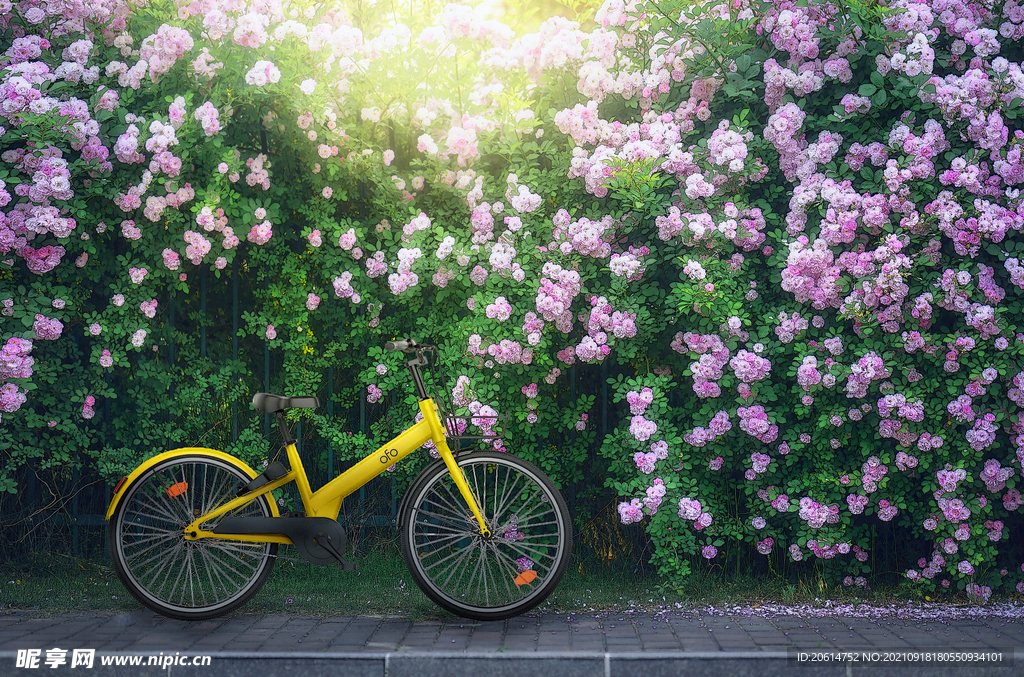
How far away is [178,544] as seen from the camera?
4332mm

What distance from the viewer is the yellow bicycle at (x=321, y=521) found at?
13.9ft

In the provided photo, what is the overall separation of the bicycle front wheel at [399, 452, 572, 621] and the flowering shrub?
51 cm

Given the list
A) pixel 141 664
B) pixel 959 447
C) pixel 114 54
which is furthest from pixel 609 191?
pixel 141 664

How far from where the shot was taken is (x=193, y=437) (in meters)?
5.30

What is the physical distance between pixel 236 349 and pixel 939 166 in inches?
167

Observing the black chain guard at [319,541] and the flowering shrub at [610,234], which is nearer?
the black chain guard at [319,541]

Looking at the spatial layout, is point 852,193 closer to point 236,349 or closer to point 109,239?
point 236,349

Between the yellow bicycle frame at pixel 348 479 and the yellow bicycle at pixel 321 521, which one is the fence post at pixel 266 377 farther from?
the yellow bicycle frame at pixel 348 479

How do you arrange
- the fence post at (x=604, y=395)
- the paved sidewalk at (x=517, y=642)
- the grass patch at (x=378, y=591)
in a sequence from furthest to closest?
the fence post at (x=604, y=395) → the grass patch at (x=378, y=591) → the paved sidewalk at (x=517, y=642)

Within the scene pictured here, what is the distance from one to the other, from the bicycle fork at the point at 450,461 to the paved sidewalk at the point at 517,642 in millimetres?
531

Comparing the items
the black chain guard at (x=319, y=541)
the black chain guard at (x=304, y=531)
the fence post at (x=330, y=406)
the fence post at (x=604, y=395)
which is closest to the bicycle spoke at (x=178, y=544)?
the black chain guard at (x=304, y=531)

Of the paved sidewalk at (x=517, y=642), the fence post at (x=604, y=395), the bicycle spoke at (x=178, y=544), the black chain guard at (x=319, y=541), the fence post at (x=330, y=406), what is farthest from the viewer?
the fence post at (x=330, y=406)

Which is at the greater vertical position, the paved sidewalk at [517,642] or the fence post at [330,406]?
the fence post at [330,406]

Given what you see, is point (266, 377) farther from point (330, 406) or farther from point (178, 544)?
point (178, 544)
